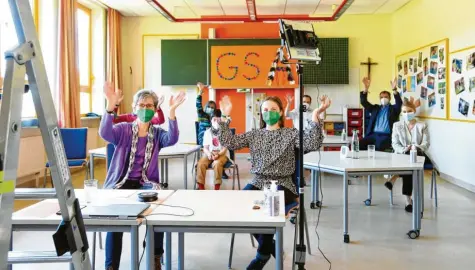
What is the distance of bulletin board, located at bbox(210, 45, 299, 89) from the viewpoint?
822 cm

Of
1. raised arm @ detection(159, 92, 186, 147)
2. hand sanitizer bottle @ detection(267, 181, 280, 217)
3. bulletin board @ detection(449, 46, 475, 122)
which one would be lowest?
hand sanitizer bottle @ detection(267, 181, 280, 217)

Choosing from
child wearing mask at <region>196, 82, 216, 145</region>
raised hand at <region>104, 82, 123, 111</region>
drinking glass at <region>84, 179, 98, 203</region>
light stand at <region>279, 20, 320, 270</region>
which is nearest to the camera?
drinking glass at <region>84, 179, 98, 203</region>

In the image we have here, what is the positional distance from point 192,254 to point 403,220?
217 centimetres

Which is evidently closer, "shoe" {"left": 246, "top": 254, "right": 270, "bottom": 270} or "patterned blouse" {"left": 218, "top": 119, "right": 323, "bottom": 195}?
"shoe" {"left": 246, "top": 254, "right": 270, "bottom": 270}

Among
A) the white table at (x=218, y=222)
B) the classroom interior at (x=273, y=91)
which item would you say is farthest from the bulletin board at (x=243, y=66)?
the white table at (x=218, y=222)

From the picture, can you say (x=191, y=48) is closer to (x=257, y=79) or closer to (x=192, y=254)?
(x=257, y=79)

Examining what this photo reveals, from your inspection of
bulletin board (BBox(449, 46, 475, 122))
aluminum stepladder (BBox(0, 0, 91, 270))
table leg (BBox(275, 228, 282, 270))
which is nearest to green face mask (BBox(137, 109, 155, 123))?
table leg (BBox(275, 228, 282, 270))

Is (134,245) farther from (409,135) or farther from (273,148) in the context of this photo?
(409,135)

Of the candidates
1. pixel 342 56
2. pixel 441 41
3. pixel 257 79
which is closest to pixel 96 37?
pixel 257 79

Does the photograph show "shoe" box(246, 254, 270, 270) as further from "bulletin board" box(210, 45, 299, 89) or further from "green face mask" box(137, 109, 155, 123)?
"bulletin board" box(210, 45, 299, 89)

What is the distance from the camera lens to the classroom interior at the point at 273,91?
3.15 m

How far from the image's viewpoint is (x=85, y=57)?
25.0ft

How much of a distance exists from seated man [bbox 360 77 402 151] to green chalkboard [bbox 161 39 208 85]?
348cm

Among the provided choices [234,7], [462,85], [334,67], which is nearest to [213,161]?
[462,85]
